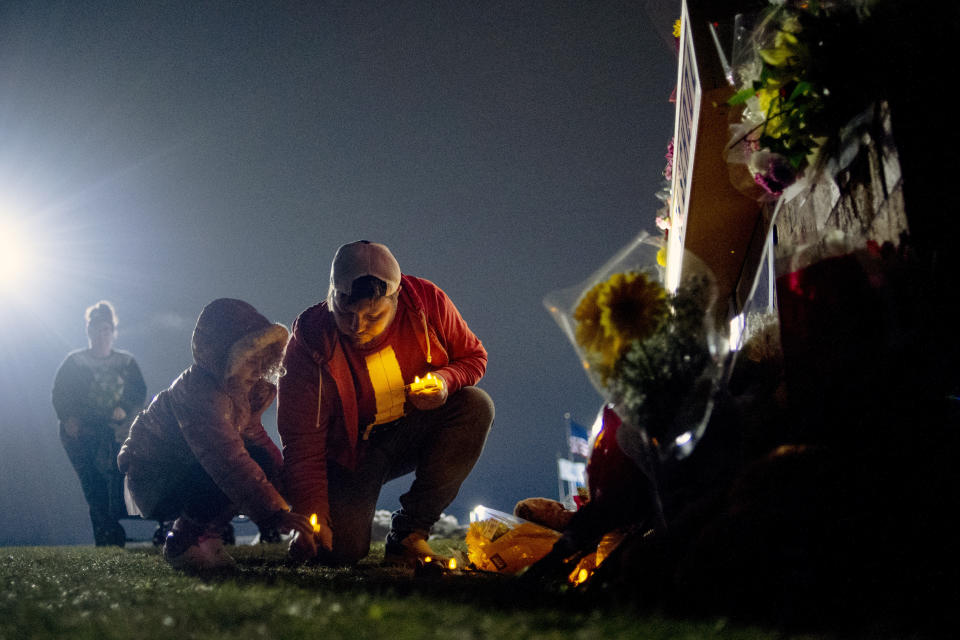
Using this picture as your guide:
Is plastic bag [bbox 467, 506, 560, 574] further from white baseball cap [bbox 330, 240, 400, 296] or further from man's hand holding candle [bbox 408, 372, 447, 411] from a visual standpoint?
white baseball cap [bbox 330, 240, 400, 296]

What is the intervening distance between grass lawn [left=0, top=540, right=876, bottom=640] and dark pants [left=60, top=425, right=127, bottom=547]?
3.17 metres

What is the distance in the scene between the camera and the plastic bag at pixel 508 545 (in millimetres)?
1980

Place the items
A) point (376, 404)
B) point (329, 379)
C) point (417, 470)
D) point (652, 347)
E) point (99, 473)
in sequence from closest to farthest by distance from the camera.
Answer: point (652, 347) → point (329, 379) → point (376, 404) → point (417, 470) → point (99, 473)

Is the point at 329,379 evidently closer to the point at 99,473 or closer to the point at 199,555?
the point at 199,555

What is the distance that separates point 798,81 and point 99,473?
5.56 metres

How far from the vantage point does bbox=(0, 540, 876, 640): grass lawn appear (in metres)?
0.93

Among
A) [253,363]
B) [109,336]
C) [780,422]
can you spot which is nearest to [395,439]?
[253,363]

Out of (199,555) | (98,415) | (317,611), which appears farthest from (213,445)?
(98,415)

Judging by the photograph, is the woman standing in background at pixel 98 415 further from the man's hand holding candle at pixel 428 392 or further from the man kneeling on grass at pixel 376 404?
the man's hand holding candle at pixel 428 392

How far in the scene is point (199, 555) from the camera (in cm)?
244

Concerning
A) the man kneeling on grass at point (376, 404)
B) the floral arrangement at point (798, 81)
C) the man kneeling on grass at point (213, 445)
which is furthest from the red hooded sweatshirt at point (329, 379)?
the floral arrangement at point (798, 81)

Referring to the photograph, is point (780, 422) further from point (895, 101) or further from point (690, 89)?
point (690, 89)

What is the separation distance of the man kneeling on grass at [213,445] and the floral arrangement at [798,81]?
2158 mm

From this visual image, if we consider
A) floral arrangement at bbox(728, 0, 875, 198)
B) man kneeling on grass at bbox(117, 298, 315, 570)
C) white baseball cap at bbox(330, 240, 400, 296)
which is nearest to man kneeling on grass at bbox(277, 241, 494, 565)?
white baseball cap at bbox(330, 240, 400, 296)
